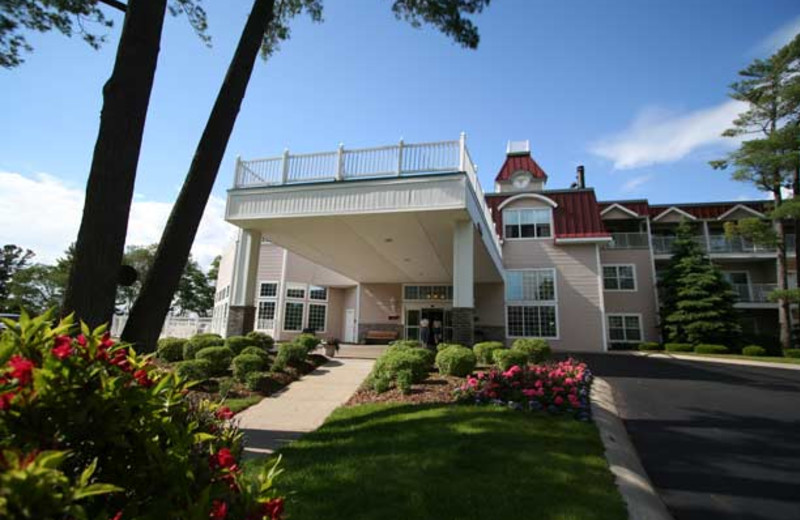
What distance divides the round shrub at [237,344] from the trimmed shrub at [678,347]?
806 inches

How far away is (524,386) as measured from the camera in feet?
21.9

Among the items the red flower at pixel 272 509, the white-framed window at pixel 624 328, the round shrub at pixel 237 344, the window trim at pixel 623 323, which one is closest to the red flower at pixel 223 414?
the red flower at pixel 272 509

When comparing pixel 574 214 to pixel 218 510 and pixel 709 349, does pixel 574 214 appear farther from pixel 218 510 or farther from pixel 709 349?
pixel 218 510

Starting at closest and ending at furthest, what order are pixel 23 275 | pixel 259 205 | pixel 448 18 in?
pixel 448 18 < pixel 259 205 < pixel 23 275

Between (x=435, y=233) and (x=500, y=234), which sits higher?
(x=500, y=234)

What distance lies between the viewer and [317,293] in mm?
23484

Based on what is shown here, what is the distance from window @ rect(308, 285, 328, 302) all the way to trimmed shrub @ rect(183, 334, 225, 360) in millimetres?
12853

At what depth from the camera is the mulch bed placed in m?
6.94

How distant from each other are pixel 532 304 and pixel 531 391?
623 inches

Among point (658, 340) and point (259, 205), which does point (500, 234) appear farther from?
point (259, 205)

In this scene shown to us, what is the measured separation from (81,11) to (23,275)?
52.9 metres

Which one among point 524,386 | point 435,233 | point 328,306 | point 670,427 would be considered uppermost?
point 435,233

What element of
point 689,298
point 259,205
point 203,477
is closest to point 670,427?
point 203,477

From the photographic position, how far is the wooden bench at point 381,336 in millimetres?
21297
